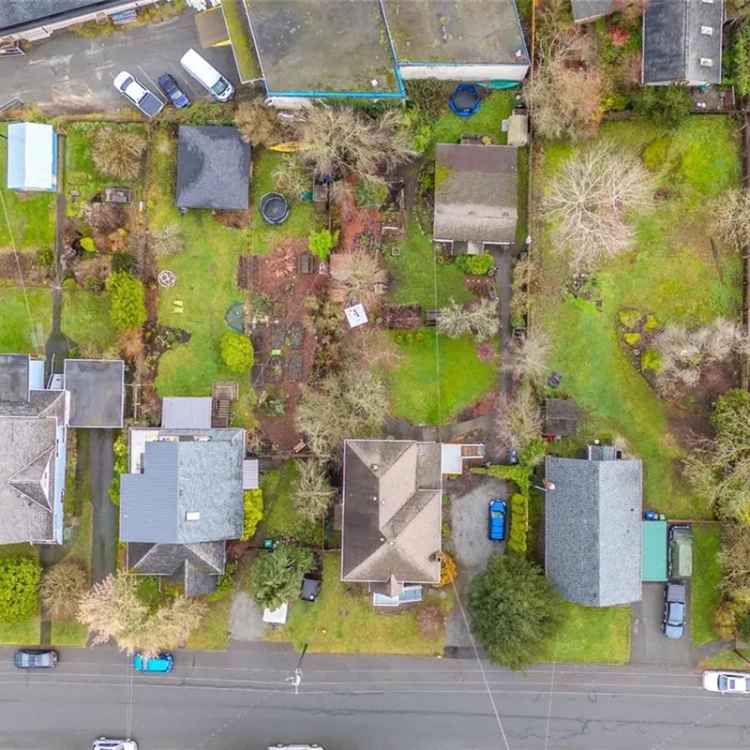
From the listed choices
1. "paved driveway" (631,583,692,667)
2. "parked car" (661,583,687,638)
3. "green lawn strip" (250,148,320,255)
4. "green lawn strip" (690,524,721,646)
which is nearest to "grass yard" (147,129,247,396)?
"green lawn strip" (250,148,320,255)

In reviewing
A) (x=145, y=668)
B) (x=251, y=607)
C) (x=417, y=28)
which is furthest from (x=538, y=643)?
(x=417, y=28)

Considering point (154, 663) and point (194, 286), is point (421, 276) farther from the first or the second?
point (154, 663)

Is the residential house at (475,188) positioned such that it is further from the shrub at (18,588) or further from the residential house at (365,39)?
the shrub at (18,588)

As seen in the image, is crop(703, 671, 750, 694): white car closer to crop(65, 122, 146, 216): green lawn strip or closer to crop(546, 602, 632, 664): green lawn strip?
crop(546, 602, 632, 664): green lawn strip

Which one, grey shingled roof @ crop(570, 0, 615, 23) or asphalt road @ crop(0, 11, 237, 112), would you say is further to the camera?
asphalt road @ crop(0, 11, 237, 112)

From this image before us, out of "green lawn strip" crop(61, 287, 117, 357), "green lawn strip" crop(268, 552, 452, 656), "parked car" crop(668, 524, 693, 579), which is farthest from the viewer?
"green lawn strip" crop(61, 287, 117, 357)
